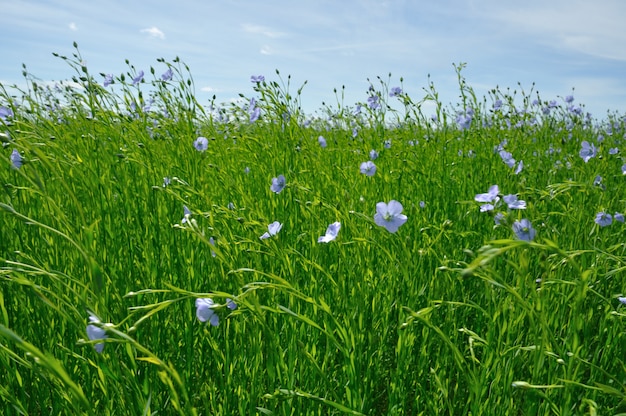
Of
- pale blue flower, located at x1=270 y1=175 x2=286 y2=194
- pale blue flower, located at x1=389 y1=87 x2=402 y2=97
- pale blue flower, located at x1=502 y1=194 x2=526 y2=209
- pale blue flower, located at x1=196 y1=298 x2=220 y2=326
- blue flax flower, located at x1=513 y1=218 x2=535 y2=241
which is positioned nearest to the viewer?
pale blue flower, located at x1=196 y1=298 x2=220 y2=326

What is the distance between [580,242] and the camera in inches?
88.9

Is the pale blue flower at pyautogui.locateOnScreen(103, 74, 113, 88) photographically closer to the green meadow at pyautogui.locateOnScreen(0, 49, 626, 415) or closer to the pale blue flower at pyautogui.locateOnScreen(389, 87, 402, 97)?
the green meadow at pyautogui.locateOnScreen(0, 49, 626, 415)

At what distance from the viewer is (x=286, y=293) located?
5.90ft

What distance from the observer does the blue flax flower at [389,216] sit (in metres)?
1.56

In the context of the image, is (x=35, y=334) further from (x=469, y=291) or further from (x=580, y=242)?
(x=580, y=242)

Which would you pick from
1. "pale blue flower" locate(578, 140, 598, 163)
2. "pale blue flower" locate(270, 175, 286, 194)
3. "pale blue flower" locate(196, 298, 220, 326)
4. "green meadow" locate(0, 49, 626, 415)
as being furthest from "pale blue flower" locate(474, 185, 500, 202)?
"pale blue flower" locate(578, 140, 598, 163)

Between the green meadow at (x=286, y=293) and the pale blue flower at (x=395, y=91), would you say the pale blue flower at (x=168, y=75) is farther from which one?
the pale blue flower at (x=395, y=91)

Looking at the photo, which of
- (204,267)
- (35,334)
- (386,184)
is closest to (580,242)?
(386,184)

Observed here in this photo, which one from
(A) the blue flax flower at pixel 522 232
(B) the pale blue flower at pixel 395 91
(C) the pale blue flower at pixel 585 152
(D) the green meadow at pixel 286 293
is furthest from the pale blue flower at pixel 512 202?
(B) the pale blue flower at pixel 395 91

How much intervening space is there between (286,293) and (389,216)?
Result: 51cm

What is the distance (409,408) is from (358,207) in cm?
111

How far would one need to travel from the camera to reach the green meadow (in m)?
1.11

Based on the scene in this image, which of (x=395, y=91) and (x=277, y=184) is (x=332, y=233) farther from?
(x=395, y=91)

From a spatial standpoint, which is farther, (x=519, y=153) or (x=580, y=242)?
(x=519, y=153)
